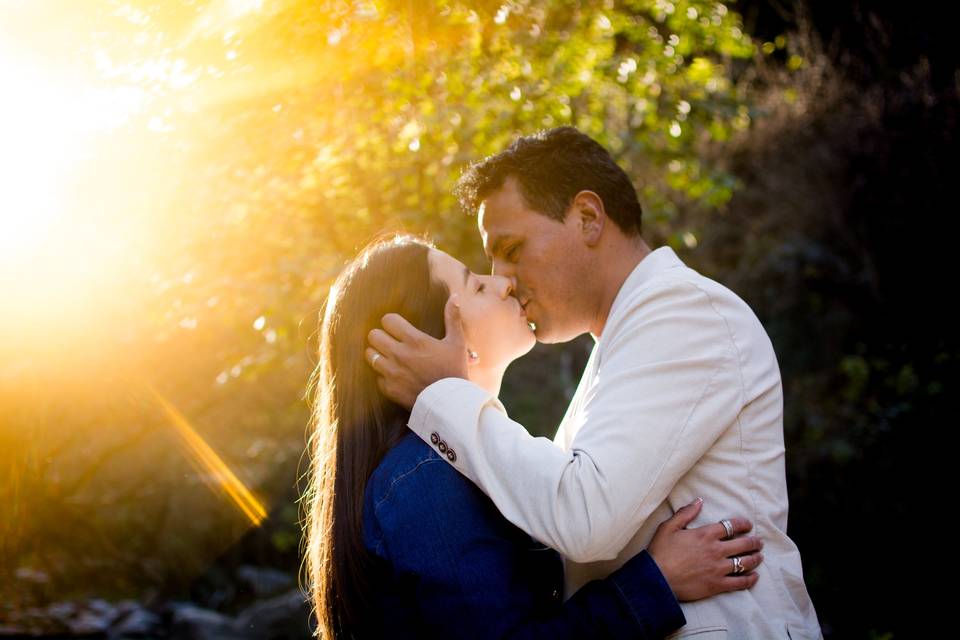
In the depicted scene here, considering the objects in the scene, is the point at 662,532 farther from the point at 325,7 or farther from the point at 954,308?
the point at 954,308

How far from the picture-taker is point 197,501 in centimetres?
880

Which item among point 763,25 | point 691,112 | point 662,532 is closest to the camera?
point 662,532

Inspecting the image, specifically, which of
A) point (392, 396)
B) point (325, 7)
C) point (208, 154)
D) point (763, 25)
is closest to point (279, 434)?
point (208, 154)

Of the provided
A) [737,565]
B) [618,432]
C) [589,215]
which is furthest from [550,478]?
[589,215]

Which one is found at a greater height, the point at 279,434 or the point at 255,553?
the point at 279,434

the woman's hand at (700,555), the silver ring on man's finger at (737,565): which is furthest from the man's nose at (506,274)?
the silver ring on man's finger at (737,565)

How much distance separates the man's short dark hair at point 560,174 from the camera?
Result: 2.88 m

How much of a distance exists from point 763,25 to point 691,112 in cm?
954

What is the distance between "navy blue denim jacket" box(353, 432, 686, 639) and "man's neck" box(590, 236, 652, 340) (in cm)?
91

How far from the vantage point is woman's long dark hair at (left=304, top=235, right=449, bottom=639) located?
220cm

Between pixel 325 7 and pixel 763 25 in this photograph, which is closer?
pixel 325 7

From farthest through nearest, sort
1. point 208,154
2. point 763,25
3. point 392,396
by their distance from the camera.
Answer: point 763,25 → point 208,154 → point 392,396

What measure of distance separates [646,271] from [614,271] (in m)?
0.30

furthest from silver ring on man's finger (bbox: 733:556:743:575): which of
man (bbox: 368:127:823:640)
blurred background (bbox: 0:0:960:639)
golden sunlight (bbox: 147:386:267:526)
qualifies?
golden sunlight (bbox: 147:386:267:526)
